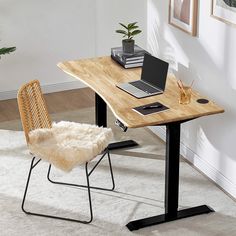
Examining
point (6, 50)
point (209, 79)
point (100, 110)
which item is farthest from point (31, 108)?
point (6, 50)

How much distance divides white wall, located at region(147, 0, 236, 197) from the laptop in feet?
1.00

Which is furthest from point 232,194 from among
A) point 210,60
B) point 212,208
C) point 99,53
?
point 99,53

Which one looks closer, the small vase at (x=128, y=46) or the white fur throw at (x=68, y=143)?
the white fur throw at (x=68, y=143)

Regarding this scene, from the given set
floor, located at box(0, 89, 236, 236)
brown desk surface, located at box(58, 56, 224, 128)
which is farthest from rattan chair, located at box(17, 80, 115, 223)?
brown desk surface, located at box(58, 56, 224, 128)

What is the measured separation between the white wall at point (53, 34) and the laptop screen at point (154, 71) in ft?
4.90

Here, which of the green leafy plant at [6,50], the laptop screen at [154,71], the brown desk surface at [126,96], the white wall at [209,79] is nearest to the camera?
the brown desk surface at [126,96]

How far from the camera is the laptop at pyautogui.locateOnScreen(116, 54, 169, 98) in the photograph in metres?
4.14

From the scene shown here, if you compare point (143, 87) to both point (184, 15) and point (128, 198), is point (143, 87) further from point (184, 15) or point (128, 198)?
point (128, 198)

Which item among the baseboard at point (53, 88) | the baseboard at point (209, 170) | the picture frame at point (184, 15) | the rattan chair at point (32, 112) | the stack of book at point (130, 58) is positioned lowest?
the baseboard at point (209, 170)

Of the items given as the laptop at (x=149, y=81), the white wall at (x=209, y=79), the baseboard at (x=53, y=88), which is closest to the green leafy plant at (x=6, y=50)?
the baseboard at (x=53, y=88)

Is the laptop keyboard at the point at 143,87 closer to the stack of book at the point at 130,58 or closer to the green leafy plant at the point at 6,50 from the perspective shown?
the stack of book at the point at 130,58

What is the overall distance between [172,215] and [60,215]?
68 cm

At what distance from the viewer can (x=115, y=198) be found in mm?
4180

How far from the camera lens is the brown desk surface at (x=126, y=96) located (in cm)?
372
